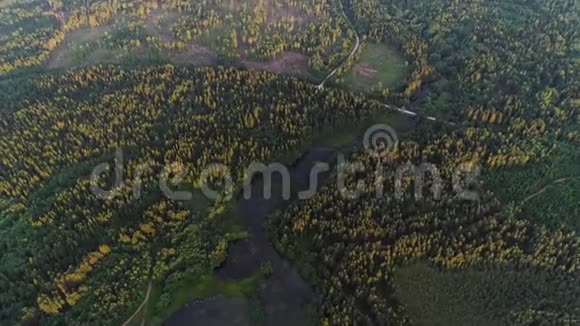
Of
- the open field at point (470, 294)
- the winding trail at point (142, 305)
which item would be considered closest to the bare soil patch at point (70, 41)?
the winding trail at point (142, 305)

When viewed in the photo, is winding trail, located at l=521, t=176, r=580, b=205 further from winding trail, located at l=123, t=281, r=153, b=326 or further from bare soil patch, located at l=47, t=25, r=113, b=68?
bare soil patch, located at l=47, t=25, r=113, b=68

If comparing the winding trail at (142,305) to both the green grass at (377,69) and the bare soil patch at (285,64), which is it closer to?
the bare soil patch at (285,64)

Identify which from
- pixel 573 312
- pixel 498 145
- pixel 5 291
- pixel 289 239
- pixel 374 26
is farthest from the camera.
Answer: pixel 374 26

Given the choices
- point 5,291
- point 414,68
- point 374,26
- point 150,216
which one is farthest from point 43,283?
point 374,26

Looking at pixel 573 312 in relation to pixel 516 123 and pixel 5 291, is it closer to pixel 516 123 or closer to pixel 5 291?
pixel 516 123

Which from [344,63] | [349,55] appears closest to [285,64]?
[344,63]

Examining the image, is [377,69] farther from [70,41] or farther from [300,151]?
[70,41]
